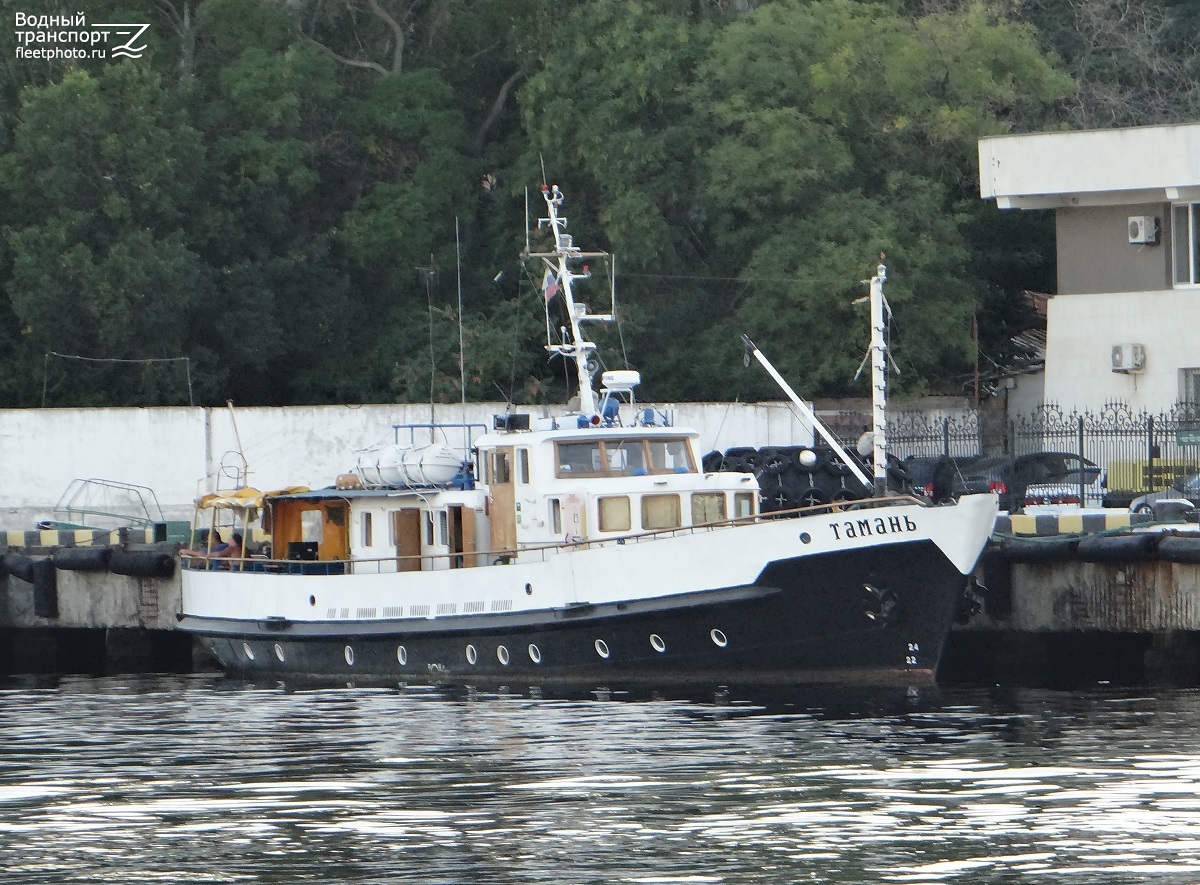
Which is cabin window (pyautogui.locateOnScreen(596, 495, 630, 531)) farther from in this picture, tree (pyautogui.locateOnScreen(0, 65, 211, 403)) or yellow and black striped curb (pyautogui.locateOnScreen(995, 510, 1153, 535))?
tree (pyautogui.locateOnScreen(0, 65, 211, 403))

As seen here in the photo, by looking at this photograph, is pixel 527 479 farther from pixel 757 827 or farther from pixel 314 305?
pixel 314 305

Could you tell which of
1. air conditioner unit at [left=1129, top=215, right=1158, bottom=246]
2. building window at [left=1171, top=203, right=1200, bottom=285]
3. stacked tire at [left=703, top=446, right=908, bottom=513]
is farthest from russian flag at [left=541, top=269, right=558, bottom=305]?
building window at [left=1171, top=203, right=1200, bottom=285]

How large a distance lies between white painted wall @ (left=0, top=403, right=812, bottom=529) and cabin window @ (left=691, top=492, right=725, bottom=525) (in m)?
12.8

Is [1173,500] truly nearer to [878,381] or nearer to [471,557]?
[878,381]

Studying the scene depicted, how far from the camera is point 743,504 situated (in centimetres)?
2575

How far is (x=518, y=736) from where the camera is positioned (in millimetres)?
21172

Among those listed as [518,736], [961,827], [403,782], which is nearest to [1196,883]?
[961,827]

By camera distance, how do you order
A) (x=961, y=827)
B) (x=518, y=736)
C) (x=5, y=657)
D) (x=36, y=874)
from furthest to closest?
1. (x=5, y=657)
2. (x=518, y=736)
3. (x=961, y=827)
4. (x=36, y=874)

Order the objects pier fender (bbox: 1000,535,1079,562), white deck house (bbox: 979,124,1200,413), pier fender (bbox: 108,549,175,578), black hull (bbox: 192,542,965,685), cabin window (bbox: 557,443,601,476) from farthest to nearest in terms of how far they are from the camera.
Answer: white deck house (bbox: 979,124,1200,413), pier fender (bbox: 108,549,175,578), cabin window (bbox: 557,443,601,476), pier fender (bbox: 1000,535,1079,562), black hull (bbox: 192,542,965,685)

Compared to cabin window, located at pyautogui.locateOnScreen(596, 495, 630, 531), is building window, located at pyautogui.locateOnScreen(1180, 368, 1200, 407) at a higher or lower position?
higher

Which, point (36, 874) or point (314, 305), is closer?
point (36, 874)

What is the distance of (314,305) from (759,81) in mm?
10793

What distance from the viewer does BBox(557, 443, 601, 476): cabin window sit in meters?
25.9

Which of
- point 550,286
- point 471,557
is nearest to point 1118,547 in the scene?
point 550,286
